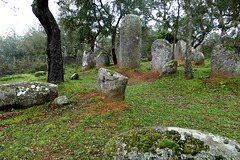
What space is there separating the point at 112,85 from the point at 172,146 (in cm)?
420

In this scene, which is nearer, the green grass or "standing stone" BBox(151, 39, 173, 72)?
the green grass

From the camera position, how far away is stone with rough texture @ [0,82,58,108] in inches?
231

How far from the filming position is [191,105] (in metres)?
6.48

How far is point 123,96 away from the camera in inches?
245

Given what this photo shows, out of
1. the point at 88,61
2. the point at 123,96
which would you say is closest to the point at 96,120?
the point at 123,96

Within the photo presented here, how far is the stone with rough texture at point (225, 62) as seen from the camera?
8586 millimetres

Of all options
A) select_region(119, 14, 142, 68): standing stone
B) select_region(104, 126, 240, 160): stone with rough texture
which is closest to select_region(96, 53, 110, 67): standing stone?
select_region(119, 14, 142, 68): standing stone

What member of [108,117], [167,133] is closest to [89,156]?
[108,117]

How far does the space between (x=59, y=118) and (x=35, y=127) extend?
2.63 ft

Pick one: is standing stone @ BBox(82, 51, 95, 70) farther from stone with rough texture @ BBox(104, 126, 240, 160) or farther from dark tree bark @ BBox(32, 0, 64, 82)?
stone with rough texture @ BBox(104, 126, 240, 160)

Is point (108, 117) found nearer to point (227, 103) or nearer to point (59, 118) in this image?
point (59, 118)

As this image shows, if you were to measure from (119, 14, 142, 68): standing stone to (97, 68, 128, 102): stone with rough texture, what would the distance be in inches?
322

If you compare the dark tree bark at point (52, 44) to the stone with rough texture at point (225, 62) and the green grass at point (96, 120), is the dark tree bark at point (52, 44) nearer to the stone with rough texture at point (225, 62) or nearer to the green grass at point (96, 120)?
the green grass at point (96, 120)

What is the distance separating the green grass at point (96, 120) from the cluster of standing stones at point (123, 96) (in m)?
0.59
